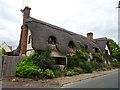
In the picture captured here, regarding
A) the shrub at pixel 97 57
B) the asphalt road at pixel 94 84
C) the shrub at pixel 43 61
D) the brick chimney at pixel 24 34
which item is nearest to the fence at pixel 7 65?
the shrub at pixel 43 61

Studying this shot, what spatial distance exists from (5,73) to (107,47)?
89.7 feet

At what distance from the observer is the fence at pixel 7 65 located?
10.7m

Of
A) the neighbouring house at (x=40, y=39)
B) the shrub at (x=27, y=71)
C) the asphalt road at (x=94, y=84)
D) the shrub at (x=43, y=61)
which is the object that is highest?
the neighbouring house at (x=40, y=39)

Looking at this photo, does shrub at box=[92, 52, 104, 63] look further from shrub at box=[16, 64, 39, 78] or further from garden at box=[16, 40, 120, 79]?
shrub at box=[16, 64, 39, 78]

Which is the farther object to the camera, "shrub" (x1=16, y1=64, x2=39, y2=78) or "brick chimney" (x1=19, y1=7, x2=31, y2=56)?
"brick chimney" (x1=19, y1=7, x2=31, y2=56)

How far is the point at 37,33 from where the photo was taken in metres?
15.1

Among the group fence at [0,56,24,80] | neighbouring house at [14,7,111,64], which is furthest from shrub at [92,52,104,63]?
fence at [0,56,24,80]

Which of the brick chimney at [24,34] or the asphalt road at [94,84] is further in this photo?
the brick chimney at [24,34]

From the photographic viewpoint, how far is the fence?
35.2 feet

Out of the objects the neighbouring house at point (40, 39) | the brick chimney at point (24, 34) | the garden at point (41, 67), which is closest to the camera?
the garden at point (41, 67)

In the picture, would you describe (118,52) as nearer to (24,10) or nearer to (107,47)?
(107,47)

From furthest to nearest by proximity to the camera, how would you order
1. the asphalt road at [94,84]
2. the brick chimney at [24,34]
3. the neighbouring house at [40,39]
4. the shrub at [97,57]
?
the shrub at [97,57], the brick chimney at [24,34], the neighbouring house at [40,39], the asphalt road at [94,84]

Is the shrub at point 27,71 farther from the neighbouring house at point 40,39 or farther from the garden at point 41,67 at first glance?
the neighbouring house at point 40,39

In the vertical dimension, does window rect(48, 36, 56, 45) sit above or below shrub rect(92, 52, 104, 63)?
above
